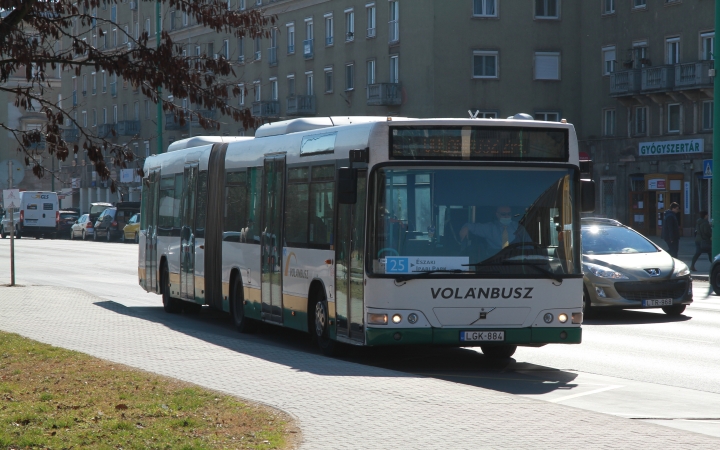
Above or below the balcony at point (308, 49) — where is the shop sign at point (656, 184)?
below

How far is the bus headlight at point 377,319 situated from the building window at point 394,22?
162ft

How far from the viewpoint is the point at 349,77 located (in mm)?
65312

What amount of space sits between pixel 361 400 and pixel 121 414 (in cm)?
188

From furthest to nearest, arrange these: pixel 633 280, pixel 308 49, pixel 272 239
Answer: pixel 308 49, pixel 633 280, pixel 272 239

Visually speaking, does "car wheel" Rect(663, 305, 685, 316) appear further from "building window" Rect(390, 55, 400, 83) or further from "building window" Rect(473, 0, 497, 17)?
"building window" Rect(390, 55, 400, 83)

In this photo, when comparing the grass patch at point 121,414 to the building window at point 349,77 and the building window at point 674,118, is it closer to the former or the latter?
the building window at point 674,118

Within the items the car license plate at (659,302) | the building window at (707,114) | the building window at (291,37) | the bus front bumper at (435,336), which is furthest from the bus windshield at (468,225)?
the building window at (291,37)

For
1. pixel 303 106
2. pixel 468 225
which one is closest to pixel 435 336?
pixel 468 225

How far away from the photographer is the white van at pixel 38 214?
238ft

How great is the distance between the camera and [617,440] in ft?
25.5

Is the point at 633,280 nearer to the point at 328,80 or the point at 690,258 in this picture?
the point at 690,258

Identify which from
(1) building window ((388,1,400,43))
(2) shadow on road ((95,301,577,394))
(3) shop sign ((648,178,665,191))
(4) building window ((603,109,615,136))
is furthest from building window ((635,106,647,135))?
(2) shadow on road ((95,301,577,394))

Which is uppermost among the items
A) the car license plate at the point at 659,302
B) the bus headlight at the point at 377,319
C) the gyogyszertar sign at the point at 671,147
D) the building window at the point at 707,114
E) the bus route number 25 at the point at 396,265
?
the building window at the point at 707,114

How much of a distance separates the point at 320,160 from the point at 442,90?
146 ft
